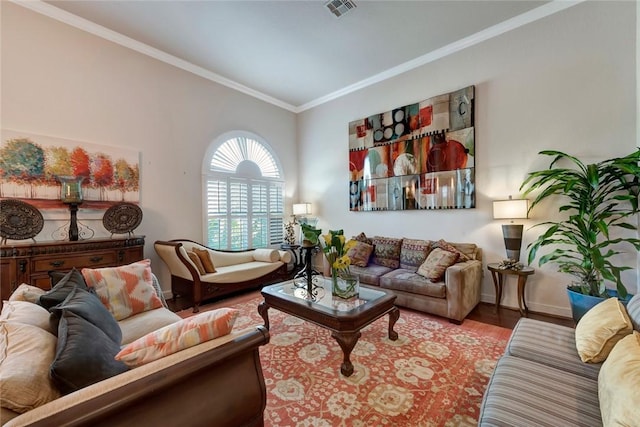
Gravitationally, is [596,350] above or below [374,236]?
below

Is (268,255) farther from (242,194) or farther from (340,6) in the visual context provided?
(340,6)

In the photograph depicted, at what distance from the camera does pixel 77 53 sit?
10.4 feet

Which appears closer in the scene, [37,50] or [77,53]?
[37,50]

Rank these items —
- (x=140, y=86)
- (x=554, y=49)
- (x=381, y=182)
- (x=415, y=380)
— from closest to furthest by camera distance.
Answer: (x=415, y=380)
(x=554, y=49)
(x=140, y=86)
(x=381, y=182)

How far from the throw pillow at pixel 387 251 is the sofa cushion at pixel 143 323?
287cm

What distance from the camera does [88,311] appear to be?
1287 mm

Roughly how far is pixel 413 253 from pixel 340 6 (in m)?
3.21

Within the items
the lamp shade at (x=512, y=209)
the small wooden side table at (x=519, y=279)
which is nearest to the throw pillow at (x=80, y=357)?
the small wooden side table at (x=519, y=279)

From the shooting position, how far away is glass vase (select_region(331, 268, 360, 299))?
2.51 m

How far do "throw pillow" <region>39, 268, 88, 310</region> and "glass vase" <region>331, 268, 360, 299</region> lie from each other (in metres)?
1.92

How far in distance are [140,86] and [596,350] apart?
523cm

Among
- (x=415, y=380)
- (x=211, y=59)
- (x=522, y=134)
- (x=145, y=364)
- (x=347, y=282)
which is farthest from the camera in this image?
(x=211, y=59)

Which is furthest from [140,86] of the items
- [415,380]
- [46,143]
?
[415,380]

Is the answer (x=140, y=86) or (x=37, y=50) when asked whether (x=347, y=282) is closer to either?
(x=140, y=86)
